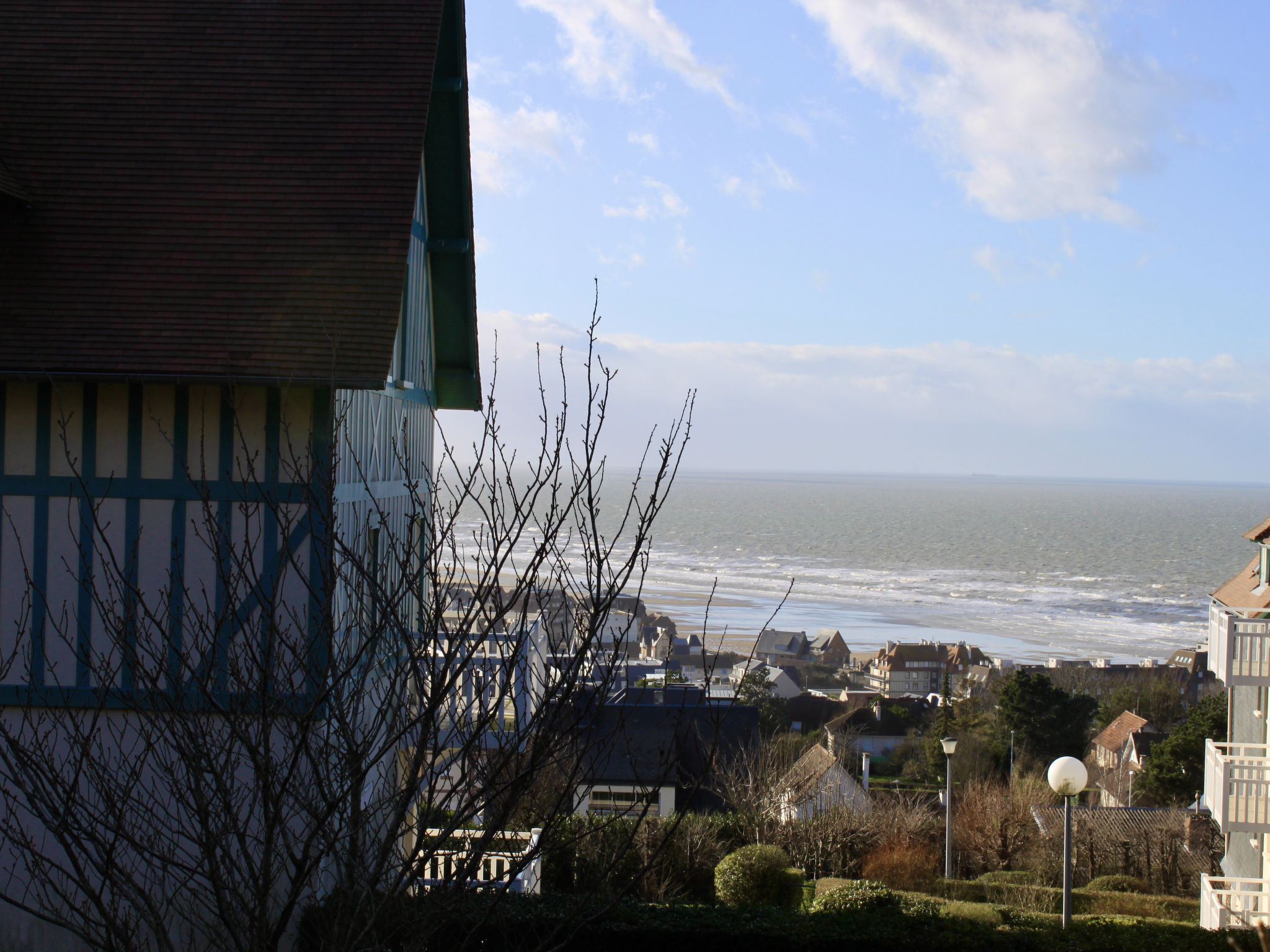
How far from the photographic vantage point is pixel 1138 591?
77.6m

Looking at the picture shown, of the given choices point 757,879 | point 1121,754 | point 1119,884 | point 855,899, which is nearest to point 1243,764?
point 855,899

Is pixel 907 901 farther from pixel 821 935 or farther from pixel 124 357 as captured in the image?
pixel 124 357

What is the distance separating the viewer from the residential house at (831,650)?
54.1 m

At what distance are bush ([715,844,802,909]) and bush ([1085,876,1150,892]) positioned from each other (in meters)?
6.98

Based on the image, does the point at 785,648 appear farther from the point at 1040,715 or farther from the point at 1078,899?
the point at 1078,899

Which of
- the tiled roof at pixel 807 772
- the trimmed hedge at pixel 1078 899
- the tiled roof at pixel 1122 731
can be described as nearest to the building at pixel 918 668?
the tiled roof at pixel 1122 731

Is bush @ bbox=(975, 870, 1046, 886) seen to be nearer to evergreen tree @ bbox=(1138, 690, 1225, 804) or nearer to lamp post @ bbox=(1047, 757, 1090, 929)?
lamp post @ bbox=(1047, 757, 1090, 929)

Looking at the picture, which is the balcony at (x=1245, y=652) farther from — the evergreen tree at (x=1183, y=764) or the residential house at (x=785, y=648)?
the residential house at (x=785, y=648)

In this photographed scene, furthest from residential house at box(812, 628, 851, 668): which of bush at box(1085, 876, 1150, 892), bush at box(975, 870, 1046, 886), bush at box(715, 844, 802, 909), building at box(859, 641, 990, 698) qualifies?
bush at box(715, 844, 802, 909)

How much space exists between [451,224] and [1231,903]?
36.7 ft

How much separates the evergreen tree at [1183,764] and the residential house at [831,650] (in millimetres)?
23270

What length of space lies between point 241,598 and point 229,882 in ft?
10.1

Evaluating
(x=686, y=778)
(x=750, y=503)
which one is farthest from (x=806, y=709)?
(x=750, y=503)

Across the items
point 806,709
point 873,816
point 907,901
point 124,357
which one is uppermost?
point 124,357
